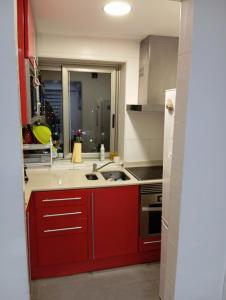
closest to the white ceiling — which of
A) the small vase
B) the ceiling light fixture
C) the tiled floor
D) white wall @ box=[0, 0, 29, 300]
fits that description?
the ceiling light fixture

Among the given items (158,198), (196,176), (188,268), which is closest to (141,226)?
(158,198)

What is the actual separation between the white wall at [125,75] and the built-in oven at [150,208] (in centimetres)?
62

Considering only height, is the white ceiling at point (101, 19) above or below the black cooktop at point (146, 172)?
above

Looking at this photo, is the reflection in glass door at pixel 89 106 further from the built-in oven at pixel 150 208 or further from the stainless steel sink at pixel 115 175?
the built-in oven at pixel 150 208

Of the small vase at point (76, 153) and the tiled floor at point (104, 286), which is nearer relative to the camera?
the tiled floor at point (104, 286)

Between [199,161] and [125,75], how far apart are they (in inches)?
71.5

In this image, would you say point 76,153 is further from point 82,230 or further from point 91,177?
point 82,230

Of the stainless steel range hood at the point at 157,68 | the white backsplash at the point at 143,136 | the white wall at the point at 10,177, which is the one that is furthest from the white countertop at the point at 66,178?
the white wall at the point at 10,177

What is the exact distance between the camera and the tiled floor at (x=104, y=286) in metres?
2.02

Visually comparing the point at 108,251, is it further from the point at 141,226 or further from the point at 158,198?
the point at 158,198

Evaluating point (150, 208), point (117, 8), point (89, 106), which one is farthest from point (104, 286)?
point (117, 8)

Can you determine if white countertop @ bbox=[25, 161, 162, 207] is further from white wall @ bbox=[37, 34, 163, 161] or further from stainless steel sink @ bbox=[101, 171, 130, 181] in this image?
white wall @ bbox=[37, 34, 163, 161]

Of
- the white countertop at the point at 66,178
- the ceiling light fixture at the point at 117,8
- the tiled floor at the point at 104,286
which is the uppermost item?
the ceiling light fixture at the point at 117,8

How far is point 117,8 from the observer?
5.67 feet
